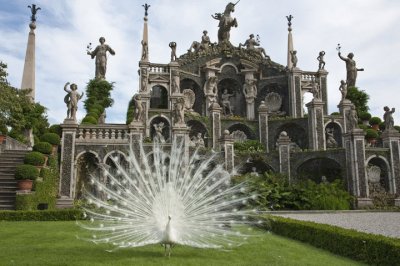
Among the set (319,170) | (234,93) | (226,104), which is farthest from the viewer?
(234,93)

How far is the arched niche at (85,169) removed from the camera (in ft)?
74.1

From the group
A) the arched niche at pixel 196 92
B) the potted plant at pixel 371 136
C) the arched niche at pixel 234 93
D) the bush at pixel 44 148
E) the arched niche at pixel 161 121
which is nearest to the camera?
the bush at pixel 44 148

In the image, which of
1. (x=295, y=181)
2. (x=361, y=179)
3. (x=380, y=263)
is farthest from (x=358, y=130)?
(x=380, y=263)

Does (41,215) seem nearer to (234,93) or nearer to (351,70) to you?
(234,93)

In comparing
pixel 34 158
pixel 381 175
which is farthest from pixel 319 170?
pixel 34 158

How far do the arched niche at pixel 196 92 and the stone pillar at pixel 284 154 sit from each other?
38.0 feet

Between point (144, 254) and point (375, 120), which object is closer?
point (144, 254)

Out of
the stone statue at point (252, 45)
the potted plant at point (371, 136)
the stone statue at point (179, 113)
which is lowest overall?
the potted plant at point (371, 136)

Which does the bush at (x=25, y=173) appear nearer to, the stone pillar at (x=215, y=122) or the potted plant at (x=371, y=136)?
the stone pillar at (x=215, y=122)

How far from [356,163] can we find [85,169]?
1553 centimetres

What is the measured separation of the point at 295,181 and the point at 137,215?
2013 centimetres

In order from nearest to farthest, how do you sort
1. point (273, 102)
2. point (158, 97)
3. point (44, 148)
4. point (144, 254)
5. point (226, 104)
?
point (144, 254) → point (44, 148) → point (158, 97) → point (226, 104) → point (273, 102)

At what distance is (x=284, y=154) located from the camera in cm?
2755

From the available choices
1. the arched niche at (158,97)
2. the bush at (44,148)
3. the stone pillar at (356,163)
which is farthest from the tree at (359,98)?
the bush at (44,148)
